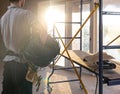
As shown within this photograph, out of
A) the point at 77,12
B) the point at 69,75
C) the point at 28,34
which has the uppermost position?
the point at 77,12

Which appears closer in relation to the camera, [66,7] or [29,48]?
[29,48]

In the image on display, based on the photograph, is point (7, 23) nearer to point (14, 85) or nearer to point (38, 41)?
point (38, 41)

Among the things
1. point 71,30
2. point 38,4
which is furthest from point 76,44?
point 38,4

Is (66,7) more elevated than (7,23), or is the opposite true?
(66,7)

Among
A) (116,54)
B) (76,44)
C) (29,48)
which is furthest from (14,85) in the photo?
(76,44)

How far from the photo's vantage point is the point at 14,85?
2090mm

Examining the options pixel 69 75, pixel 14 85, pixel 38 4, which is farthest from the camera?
pixel 38 4

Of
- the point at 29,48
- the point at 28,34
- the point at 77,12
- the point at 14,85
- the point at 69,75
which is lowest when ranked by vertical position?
the point at 69,75

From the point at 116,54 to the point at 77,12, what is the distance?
159cm

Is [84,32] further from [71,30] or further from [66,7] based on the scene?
[66,7]

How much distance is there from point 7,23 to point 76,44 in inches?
158

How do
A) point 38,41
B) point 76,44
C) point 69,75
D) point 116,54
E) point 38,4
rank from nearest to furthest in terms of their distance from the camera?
point 38,41 → point 116,54 → point 69,75 → point 76,44 → point 38,4

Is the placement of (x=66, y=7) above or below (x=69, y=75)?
above

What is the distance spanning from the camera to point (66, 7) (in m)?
5.97
